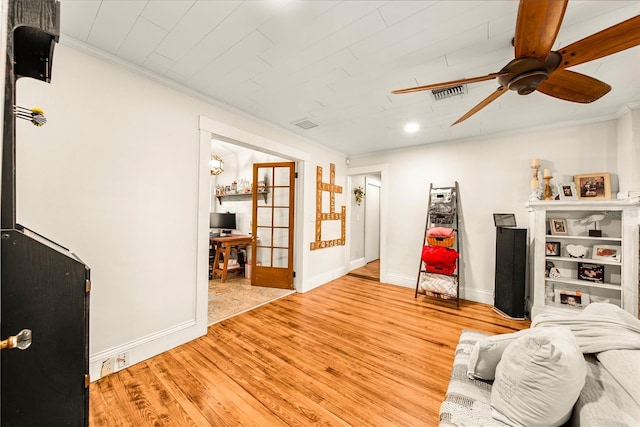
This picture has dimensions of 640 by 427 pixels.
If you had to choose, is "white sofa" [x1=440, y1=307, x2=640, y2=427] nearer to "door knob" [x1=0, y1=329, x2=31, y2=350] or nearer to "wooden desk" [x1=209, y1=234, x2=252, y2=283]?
"door knob" [x1=0, y1=329, x2=31, y2=350]

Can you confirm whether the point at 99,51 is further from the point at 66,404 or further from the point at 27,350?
the point at 66,404

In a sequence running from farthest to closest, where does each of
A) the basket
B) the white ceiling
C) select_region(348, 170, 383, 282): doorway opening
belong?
select_region(348, 170, 383, 282): doorway opening
the basket
the white ceiling

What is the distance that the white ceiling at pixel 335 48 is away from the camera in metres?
1.42

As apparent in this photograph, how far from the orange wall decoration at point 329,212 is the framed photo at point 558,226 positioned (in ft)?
9.98

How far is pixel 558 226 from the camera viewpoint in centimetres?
292

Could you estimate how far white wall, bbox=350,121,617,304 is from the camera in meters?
2.95

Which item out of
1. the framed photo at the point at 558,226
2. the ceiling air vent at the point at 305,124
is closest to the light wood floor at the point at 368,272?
the framed photo at the point at 558,226

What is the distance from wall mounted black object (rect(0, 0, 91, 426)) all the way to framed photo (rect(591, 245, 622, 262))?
4.35 metres

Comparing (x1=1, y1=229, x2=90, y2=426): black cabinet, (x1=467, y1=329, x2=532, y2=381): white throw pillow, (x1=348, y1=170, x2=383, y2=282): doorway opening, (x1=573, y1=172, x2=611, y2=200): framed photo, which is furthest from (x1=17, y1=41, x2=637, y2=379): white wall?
(x1=467, y1=329, x2=532, y2=381): white throw pillow

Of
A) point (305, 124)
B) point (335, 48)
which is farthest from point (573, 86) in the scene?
point (305, 124)

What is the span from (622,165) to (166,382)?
16.1ft

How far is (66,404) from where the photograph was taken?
74 cm

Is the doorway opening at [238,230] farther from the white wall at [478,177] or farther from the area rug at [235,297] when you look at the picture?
the white wall at [478,177]

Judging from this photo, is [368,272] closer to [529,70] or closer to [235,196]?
[235,196]
